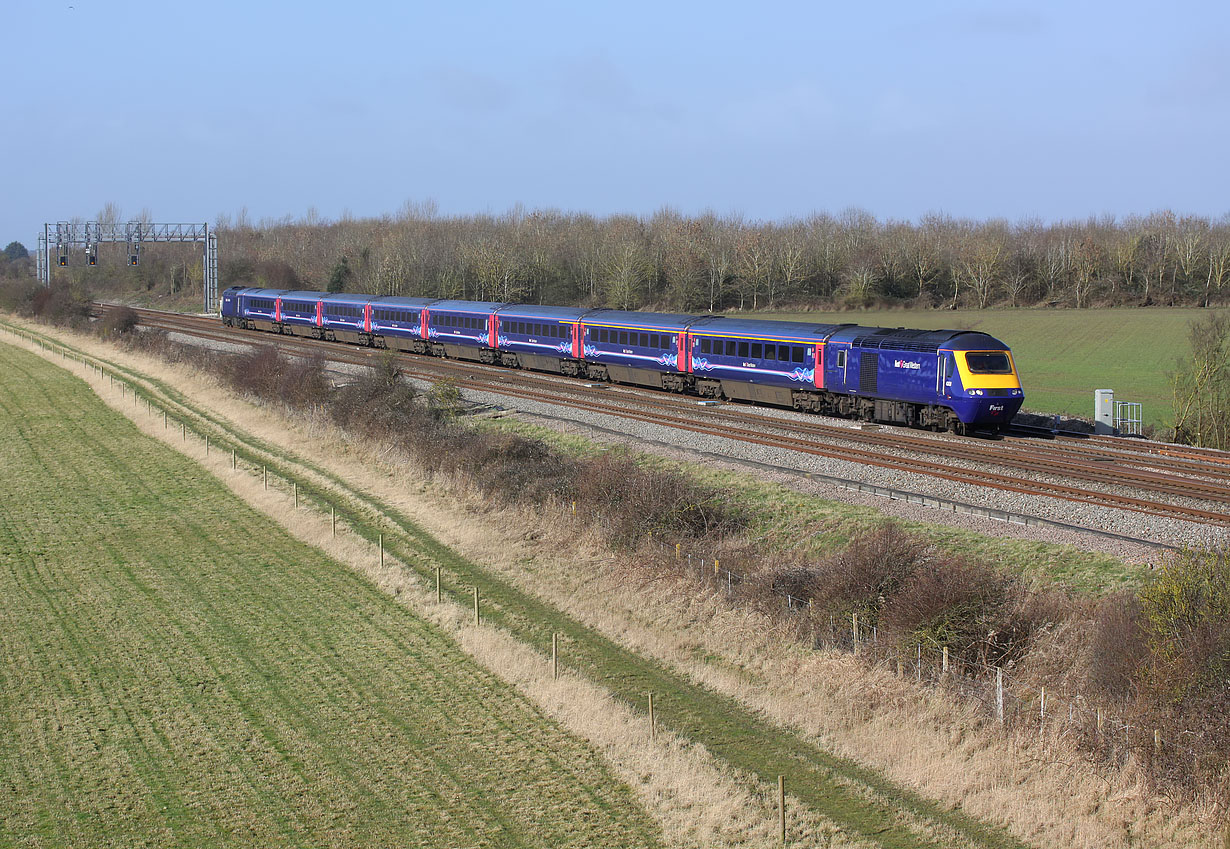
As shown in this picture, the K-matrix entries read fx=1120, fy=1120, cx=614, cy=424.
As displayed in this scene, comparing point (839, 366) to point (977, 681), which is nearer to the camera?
point (977, 681)

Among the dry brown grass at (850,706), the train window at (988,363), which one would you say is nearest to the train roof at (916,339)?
the train window at (988,363)

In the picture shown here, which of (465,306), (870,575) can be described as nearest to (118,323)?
(465,306)

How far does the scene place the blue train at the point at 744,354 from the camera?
31094mm

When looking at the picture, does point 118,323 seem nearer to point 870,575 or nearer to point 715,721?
point 870,575

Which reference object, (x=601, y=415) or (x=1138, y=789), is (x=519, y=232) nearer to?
(x=601, y=415)

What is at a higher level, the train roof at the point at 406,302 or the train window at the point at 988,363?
the train roof at the point at 406,302

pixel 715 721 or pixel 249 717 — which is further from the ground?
pixel 715 721

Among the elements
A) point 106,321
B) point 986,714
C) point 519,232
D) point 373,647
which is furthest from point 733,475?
point 519,232

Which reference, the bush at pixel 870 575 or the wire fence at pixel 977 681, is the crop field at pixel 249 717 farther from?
the bush at pixel 870 575

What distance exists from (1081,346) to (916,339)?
40772 millimetres

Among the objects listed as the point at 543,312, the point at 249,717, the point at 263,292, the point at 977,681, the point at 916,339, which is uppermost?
the point at 263,292

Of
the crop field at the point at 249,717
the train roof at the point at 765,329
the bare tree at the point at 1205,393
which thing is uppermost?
the train roof at the point at 765,329

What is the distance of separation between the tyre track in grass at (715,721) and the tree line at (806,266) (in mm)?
72461

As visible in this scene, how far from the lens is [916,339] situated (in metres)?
32.5
